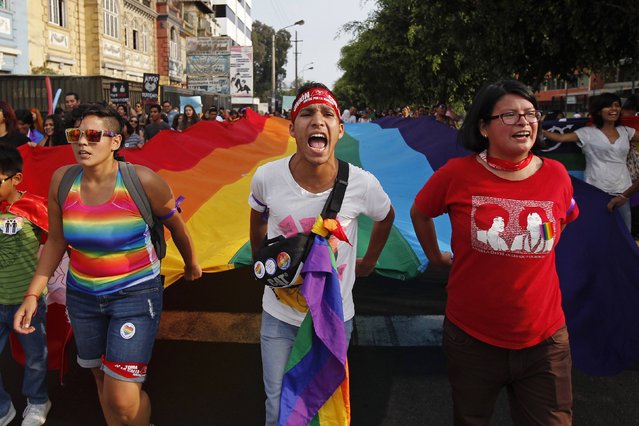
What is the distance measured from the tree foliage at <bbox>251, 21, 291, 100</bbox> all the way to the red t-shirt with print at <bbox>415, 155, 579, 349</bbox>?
9492 centimetres

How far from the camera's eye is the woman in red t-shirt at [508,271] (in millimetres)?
2352

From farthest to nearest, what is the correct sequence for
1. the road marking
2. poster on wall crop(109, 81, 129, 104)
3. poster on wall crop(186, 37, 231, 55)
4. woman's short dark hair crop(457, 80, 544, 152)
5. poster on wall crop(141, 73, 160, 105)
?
poster on wall crop(186, 37, 231, 55) < poster on wall crop(141, 73, 160, 105) < poster on wall crop(109, 81, 129, 104) < the road marking < woman's short dark hair crop(457, 80, 544, 152)

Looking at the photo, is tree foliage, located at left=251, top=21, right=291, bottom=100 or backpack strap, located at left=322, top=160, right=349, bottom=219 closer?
backpack strap, located at left=322, top=160, right=349, bottom=219

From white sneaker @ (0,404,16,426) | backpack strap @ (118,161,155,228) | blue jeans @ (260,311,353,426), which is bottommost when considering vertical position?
white sneaker @ (0,404,16,426)

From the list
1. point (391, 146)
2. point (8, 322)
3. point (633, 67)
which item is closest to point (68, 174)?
point (8, 322)

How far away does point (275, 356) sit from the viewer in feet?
8.55

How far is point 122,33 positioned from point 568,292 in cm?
3461

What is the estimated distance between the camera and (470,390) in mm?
2479

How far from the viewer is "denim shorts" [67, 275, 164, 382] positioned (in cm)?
283

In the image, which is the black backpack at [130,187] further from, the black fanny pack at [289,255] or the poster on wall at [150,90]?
the poster on wall at [150,90]

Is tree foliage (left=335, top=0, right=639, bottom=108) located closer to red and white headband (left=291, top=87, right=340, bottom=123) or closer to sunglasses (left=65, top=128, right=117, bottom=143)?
red and white headband (left=291, top=87, right=340, bottom=123)

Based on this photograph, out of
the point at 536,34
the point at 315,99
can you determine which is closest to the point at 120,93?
the point at 536,34

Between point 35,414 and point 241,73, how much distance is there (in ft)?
67.8

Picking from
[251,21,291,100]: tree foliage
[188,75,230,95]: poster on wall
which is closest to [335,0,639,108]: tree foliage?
[188,75,230,95]: poster on wall
